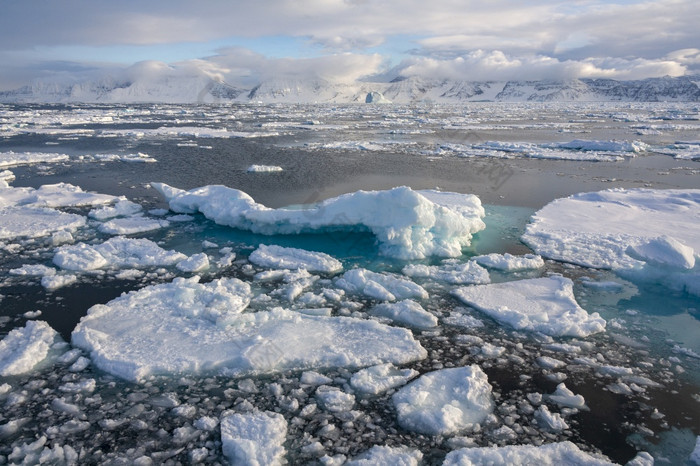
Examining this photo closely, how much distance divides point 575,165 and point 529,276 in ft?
48.6

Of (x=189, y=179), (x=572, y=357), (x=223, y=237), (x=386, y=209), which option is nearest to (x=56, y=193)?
(x=189, y=179)

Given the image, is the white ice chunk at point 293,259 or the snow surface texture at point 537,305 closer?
the snow surface texture at point 537,305

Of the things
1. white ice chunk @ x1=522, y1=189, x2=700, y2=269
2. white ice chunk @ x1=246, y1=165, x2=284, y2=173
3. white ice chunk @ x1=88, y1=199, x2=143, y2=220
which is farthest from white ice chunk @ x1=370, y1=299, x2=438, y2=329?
white ice chunk @ x1=246, y1=165, x2=284, y2=173

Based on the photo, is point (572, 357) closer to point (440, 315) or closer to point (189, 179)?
point (440, 315)

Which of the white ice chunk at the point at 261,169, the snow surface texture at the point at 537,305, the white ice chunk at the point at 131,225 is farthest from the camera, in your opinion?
the white ice chunk at the point at 261,169

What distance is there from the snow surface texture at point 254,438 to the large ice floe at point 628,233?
644 centimetres

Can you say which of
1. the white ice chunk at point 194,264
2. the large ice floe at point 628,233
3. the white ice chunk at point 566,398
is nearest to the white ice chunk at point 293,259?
the white ice chunk at point 194,264

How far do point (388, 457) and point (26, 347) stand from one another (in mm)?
4308

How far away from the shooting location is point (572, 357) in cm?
523

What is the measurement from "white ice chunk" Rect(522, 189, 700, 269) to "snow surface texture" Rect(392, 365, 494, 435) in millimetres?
4632

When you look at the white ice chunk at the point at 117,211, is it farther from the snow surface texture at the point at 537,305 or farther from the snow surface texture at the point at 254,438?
the snow surface texture at the point at 537,305

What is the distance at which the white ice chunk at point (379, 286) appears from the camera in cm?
671

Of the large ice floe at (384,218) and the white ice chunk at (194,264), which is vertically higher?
the large ice floe at (384,218)

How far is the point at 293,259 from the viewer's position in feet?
26.3
